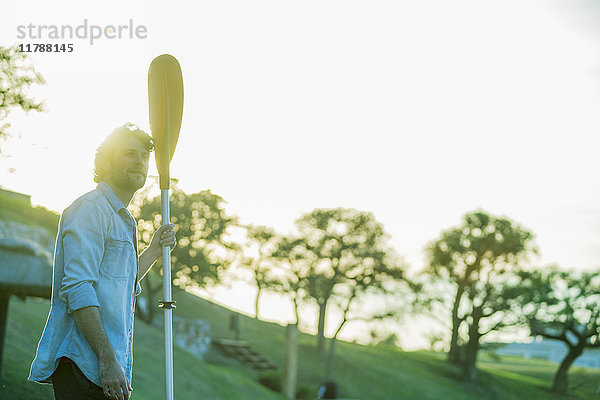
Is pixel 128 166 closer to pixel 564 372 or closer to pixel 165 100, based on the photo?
pixel 165 100

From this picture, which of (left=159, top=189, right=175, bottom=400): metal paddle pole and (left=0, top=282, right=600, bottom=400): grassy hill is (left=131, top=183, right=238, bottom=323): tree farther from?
(left=159, top=189, right=175, bottom=400): metal paddle pole

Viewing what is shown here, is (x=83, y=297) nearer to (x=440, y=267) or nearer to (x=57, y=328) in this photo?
(x=57, y=328)

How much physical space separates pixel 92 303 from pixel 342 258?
33.7 m

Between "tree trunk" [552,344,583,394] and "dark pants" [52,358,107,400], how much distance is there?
4363 centimetres

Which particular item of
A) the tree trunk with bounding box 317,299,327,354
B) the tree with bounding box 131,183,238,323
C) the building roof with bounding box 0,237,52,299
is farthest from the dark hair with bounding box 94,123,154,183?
the tree trunk with bounding box 317,299,327,354

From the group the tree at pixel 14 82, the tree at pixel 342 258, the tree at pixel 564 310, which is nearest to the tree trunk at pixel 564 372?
the tree at pixel 564 310

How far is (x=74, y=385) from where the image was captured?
266 centimetres

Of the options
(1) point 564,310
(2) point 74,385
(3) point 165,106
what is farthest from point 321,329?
(2) point 74,385

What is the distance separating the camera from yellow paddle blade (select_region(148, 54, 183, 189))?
355 centimetres

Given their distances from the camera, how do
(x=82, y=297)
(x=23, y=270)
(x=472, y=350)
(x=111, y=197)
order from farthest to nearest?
(x=472, y=350)
(x=23, y=270)
(x=111, y=197)
(x=82, y=297)

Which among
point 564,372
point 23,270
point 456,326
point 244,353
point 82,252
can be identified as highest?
point 82,252

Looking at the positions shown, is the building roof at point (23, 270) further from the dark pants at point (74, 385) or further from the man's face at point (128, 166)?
the dark pants at point (74, 385)

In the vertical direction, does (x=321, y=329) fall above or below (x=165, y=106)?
below

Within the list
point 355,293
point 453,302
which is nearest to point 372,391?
point 355,293
